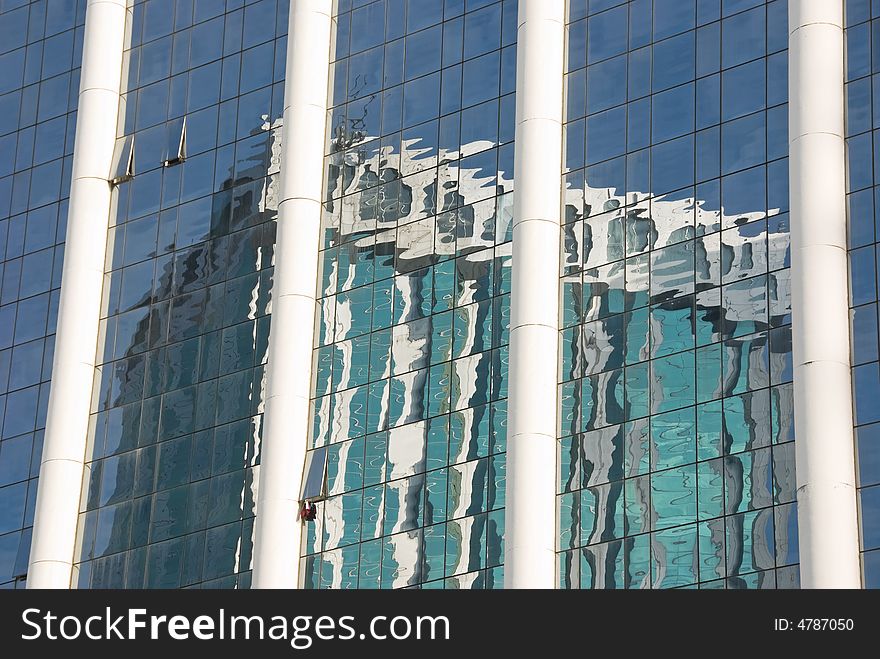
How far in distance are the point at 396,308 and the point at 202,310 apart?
6.22m

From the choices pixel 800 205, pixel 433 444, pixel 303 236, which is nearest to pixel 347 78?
pixel 303 236

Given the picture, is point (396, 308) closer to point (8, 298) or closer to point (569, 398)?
point (569, 398)

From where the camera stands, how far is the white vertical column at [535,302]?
4869 centimetres

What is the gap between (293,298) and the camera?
5453cm

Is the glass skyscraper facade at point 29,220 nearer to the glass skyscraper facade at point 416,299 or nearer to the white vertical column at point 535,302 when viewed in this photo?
the glass skyscraper facade at point 416,299

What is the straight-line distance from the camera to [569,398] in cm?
5000

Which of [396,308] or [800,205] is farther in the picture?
[396,308]

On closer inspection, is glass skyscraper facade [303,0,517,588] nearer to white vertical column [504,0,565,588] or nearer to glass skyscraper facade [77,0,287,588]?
white vertical column [504,0,565,588]

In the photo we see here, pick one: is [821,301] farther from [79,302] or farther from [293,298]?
[79,302]

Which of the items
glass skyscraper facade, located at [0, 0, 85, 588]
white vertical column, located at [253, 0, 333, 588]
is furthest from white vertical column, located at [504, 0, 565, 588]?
glass skyscraper facade, located at [0, 0, 85, 588]

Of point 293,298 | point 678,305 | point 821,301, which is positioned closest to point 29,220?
point 293,298

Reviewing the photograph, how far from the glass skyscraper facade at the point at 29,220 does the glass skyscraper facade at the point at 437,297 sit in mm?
108

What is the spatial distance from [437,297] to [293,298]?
13.5 feet

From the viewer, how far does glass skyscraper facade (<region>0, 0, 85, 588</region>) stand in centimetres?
5894
